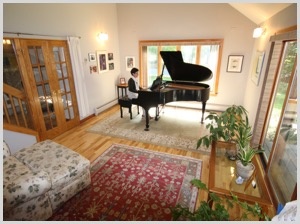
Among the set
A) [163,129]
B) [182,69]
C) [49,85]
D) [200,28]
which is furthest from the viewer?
[200,28]

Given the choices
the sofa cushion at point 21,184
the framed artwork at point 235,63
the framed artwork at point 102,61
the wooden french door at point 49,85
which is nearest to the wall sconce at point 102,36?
the framed artwork at point 102,61

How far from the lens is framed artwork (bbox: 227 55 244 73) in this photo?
4.81 m

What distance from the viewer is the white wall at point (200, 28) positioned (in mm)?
4641

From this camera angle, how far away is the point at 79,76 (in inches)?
170

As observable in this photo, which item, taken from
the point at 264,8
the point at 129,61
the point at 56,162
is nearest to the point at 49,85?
the point at 56,162

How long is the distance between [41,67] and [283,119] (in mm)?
4385

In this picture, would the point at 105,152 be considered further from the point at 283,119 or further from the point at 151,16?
the point at 151,16

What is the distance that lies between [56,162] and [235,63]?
5.01 m

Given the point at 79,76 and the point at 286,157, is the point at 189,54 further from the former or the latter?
the point at 286,157

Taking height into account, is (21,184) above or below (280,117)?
below

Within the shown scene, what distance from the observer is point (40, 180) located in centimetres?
184

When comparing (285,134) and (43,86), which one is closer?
(285,134)

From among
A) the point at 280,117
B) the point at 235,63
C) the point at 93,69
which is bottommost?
the point at 280,117

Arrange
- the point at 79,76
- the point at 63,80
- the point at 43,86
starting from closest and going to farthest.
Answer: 1. the point at 43,86
2. the point at 63,80
3. the point at 79,76
